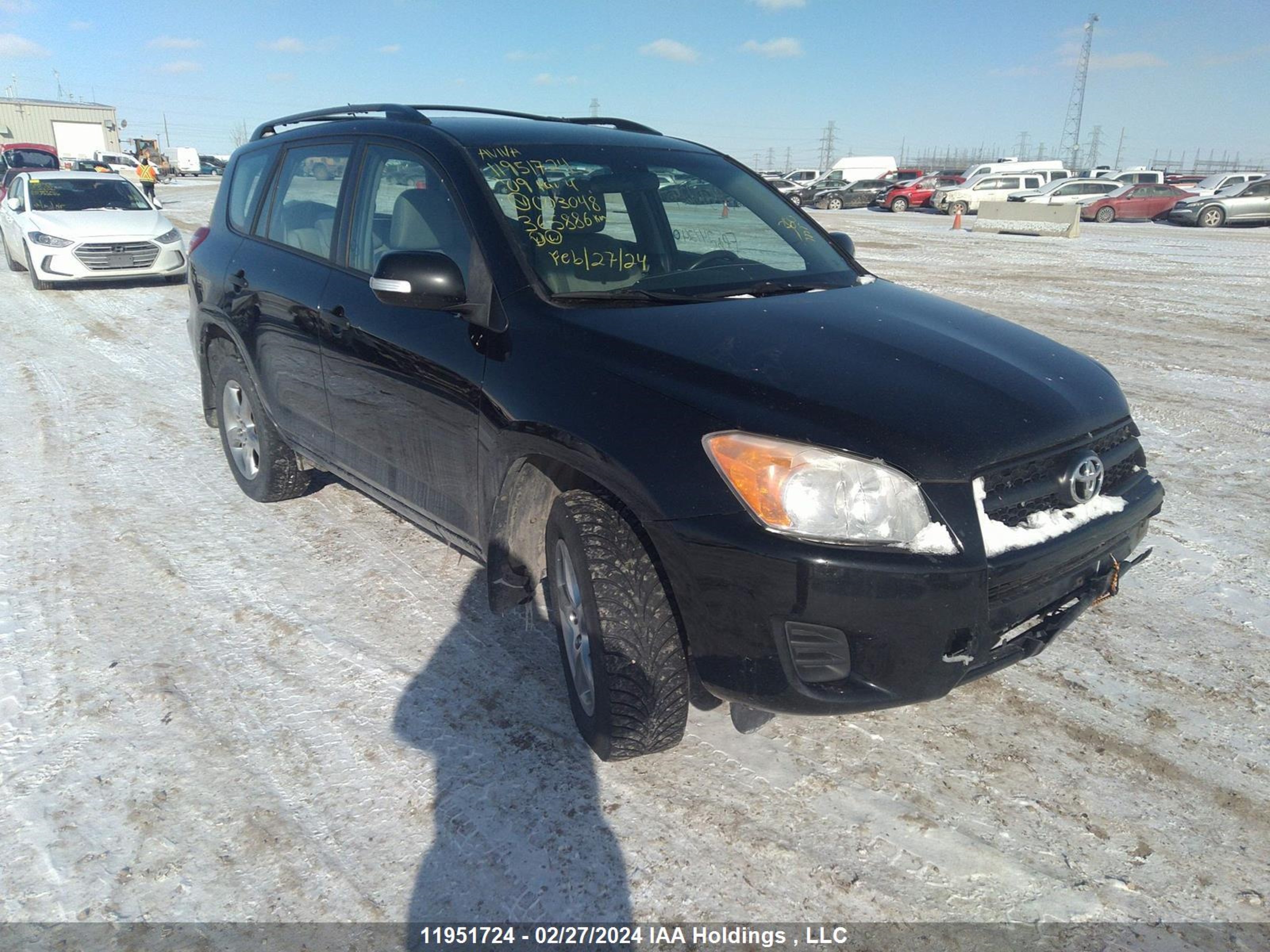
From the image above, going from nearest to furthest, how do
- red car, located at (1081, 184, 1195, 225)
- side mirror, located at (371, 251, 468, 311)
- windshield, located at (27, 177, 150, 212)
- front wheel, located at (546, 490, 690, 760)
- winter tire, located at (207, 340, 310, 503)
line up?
front wheel, located at (546, 490, 690, 760) < side mirror, located at (371, 251, 468, 311) < winter tire, located at (207, 340, 310, 503) < windshield, located at (27, 177, 150, 212) < red car, located at (1081, 184, 1195, 225)

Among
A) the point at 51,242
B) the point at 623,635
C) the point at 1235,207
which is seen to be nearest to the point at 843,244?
the point at 623,635

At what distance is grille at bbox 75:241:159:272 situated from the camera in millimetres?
11766

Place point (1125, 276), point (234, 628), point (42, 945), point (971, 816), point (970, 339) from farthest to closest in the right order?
point (1125, 276) → point (234, 628) → point (970, 339) → point (971, 816) → point (42, 945)

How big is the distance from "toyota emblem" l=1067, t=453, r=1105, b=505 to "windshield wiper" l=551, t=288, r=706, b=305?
1.27m

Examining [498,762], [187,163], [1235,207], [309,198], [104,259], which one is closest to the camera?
[498,762]

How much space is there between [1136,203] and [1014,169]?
30.4 ft

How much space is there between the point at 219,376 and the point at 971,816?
428 cm

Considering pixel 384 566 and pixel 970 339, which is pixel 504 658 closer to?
pixel 384 566

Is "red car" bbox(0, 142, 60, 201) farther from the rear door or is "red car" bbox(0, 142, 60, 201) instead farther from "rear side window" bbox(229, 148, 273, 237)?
the rear door

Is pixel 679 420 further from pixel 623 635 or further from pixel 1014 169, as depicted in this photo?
pixel 1014 169

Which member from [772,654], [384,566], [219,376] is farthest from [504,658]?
[219,376]

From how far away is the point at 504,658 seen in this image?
3342 mm

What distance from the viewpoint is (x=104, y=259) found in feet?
38.9

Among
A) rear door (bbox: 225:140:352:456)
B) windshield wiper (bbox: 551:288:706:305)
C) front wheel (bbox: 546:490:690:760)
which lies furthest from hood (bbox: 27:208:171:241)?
front wheel (bbox: 546:490:690:760)
